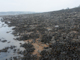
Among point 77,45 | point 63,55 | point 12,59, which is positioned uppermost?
point 77,45

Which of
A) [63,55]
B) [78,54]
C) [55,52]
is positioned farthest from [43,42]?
[78,54]

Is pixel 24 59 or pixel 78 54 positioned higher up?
pixel 78 54

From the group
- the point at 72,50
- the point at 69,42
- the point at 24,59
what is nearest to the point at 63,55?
the point at 72,50

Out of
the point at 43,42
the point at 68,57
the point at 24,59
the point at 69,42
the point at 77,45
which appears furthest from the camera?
the point at 43,42

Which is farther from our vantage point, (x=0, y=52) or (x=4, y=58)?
(x=0, y=52)

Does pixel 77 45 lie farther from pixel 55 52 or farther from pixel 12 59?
pixel 12 59

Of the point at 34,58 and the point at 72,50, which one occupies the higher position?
the point at 72,50

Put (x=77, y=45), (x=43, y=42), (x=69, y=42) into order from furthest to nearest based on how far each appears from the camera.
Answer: (x=43, y=42)
(x=69, y=42)
(x=77, y=45)

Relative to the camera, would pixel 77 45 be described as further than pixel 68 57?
Yes

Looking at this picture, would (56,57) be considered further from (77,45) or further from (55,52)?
(77,45)
